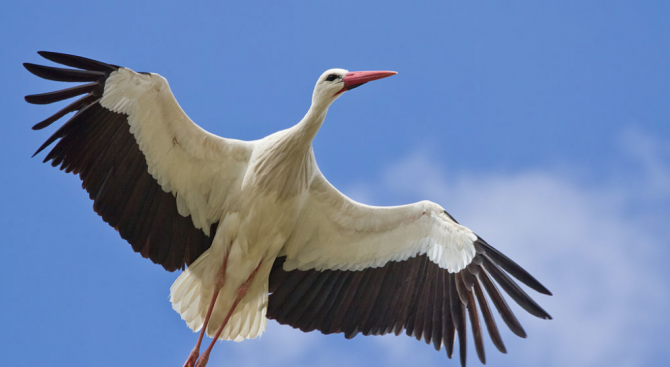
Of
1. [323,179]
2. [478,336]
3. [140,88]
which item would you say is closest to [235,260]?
[323,179]

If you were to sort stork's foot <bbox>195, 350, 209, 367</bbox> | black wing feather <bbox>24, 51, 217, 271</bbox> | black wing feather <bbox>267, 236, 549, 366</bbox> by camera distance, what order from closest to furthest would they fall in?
black wing feather <bbox>24, 51, 217, 271</bbox>, stork's foot <bbox>195, 350, 209, 367</bbox>, black wing feather <bbox>267, 236, 549, 366</bbox>

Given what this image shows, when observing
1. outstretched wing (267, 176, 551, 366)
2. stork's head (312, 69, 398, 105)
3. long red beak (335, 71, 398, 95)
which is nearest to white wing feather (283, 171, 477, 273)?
outstretched wing (267, 176, 551, 366)

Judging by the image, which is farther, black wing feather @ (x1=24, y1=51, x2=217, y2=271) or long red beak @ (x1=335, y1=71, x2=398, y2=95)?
long red beak @ (x1=335, y1=71, x2=398, y2=95)

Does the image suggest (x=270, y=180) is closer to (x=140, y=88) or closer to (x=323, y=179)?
(x=323, y=179)

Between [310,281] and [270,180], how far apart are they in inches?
55.3

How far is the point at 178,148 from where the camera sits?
29.8ft

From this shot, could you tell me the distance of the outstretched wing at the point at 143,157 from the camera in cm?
872

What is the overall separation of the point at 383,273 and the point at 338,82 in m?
2.04

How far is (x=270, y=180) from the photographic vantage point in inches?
348

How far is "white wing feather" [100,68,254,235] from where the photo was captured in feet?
28.8

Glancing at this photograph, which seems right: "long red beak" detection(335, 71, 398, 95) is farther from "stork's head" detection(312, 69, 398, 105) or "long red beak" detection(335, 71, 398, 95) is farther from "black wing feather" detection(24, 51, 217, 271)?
"black wing feather" detection(24, 51, 217, 271)

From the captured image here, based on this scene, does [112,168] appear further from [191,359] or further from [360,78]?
[360,78]

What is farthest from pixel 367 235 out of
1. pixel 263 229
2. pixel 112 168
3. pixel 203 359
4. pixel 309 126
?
pixel 112 168

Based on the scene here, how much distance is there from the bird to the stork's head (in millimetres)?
12
